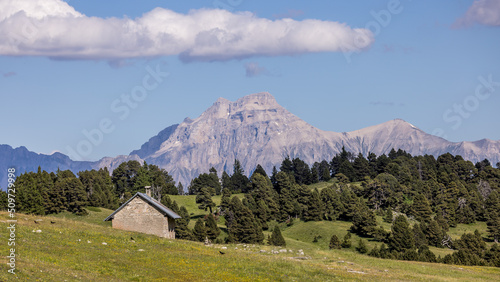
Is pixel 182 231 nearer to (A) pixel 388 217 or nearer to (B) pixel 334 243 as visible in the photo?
(B) pixel 334 243

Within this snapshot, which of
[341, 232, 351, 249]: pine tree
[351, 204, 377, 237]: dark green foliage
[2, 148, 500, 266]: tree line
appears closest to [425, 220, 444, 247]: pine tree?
[2, 148, 500, 266]: tree line

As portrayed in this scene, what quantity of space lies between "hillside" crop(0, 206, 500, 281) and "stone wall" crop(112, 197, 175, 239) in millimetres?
10011

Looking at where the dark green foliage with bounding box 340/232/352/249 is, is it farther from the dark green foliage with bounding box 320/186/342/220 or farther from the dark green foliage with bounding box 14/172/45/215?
the dark green foliage with bounding box 14/172/45/215

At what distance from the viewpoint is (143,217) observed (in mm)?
65625

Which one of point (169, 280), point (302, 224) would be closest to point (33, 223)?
point (169, 280)

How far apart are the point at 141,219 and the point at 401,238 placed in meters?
60.7

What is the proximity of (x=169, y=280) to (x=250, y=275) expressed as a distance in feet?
22.5

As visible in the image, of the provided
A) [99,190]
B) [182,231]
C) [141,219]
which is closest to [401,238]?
[182,231]

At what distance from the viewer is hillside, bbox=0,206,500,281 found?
122 ft

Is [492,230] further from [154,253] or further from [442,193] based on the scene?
[154,253]

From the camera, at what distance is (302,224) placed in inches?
5399

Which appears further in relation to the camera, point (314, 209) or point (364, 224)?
point (314, 209)

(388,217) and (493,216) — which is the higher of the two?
(388,217)

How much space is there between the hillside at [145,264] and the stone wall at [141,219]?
10011mm
